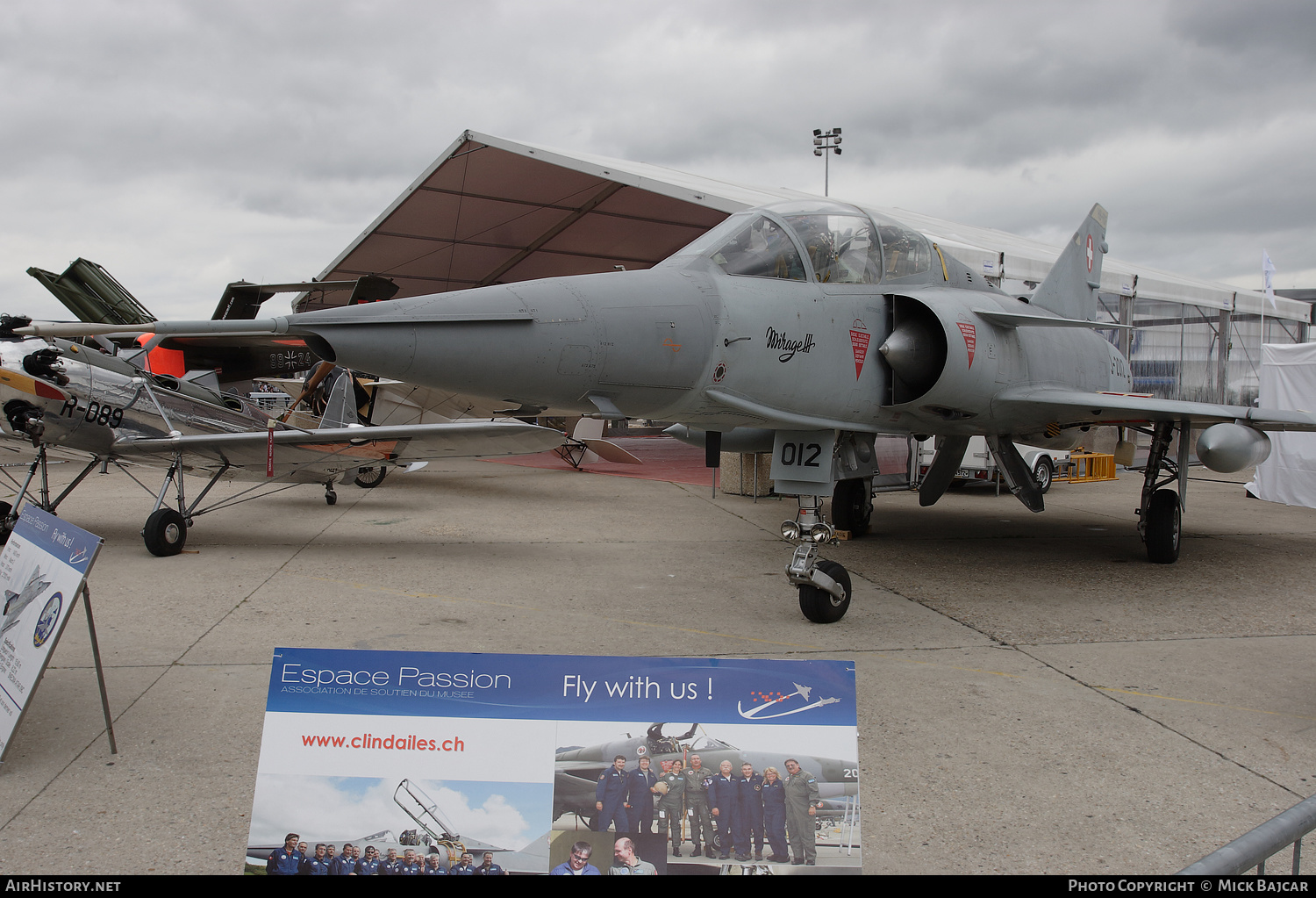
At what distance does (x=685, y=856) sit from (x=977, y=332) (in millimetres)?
4802

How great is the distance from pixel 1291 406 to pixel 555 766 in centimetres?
1471

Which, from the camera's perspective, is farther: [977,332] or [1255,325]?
[1255,325]

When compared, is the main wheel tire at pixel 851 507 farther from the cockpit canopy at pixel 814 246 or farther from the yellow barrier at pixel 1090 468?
the yellow barrier at pixel 1090 468

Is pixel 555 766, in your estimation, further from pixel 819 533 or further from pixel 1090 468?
pixel 1090 468

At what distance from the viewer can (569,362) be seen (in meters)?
3.72

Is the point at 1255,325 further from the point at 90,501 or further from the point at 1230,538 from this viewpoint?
the point at 90,501

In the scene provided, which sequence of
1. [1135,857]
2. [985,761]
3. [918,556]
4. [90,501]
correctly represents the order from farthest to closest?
1. [90,501]
2. [918,556]
3. [985,761]
4. [1135,857]

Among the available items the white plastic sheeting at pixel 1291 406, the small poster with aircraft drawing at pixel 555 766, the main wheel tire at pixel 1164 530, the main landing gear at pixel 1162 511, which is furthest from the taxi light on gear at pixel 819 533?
the white plastic sheeting at pixel 1291 406

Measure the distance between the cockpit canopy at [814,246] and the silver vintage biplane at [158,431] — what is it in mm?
2937

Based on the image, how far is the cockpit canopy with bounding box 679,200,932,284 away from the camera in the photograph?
4.72 meters

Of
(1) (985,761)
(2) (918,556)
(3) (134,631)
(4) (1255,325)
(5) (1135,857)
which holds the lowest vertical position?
(5) (1135,857)

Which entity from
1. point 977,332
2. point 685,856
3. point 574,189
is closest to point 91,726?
point 685,856

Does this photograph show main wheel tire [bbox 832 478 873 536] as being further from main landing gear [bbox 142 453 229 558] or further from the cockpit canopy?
main landing gear [bbox 142 453 229 558]

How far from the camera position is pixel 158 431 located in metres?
8.00
